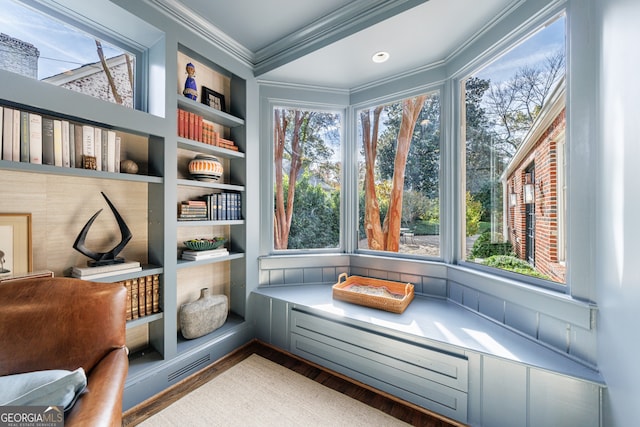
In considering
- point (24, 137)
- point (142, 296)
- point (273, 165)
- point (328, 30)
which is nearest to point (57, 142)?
point (24, 137)

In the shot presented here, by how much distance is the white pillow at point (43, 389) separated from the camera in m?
0.79

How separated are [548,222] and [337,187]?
1730mm

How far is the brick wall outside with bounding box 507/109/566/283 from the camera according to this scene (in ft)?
4.85

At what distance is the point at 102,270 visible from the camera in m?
1.52

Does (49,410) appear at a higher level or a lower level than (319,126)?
lower

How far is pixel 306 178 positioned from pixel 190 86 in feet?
4.23

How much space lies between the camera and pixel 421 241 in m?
2.36

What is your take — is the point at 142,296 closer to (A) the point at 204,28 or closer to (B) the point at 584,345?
(A) the point at 204,28

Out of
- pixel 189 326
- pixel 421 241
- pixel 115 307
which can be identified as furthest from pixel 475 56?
pixel 189 326

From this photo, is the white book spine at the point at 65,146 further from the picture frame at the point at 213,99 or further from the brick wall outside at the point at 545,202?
the brick wall outside at the point at 545,202

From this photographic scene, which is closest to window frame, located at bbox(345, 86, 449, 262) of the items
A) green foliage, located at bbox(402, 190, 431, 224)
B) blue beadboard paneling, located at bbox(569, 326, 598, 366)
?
green foliage, located at bbox(402, 190, 431, 224)

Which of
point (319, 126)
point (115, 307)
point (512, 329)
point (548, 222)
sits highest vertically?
point (319, 126)

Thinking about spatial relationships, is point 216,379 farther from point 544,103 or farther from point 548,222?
point 544,103

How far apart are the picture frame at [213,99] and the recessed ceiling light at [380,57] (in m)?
1.41
